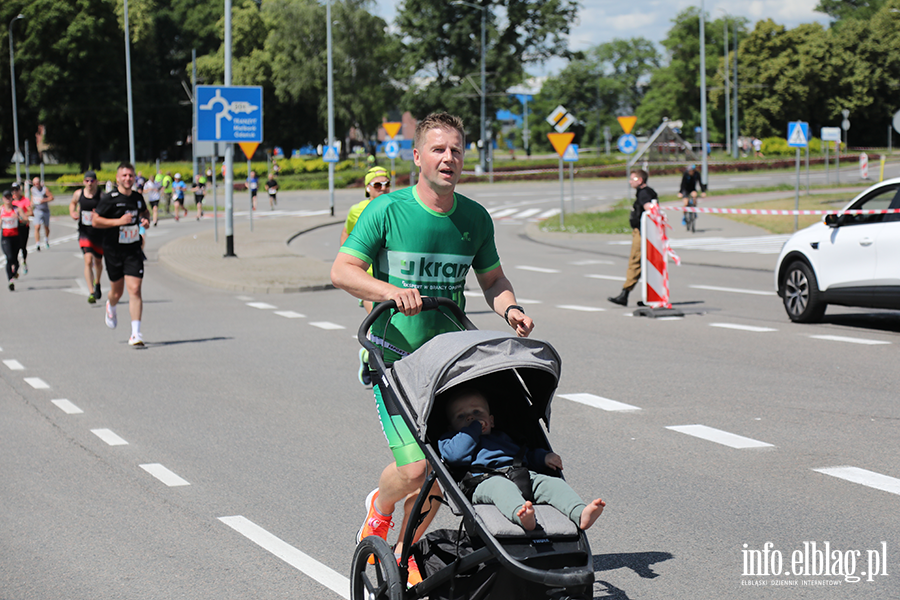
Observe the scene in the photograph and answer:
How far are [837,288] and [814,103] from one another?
3135 inches

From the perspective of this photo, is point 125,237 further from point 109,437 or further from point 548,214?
point 548,214

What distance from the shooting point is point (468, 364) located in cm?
352

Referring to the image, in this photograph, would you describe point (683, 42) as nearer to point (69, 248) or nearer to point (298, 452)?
point (69, 248)

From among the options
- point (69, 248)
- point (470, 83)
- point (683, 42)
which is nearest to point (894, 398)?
point (69, 248)

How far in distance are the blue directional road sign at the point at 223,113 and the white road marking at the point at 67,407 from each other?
15.8m

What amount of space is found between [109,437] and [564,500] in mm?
4985

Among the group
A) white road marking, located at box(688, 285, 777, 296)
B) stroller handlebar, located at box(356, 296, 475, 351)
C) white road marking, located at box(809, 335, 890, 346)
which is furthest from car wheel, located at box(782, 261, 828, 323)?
stroller handlebar, located at box(356, 296, 475, 351)

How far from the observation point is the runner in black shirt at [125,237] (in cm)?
1182

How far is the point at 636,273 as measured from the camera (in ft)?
48.2

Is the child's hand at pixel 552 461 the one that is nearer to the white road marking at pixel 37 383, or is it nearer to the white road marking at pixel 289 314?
the white road marking at pixel 37 383

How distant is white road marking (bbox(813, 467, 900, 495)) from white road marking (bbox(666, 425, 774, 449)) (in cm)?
68

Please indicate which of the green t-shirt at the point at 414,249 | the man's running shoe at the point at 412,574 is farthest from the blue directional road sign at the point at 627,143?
the man's running shoe at the point at 412,574

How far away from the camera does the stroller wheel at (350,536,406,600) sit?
353 cm

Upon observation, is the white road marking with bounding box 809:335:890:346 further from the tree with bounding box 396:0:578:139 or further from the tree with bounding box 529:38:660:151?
the tree with bounding box 529:38:660:151
